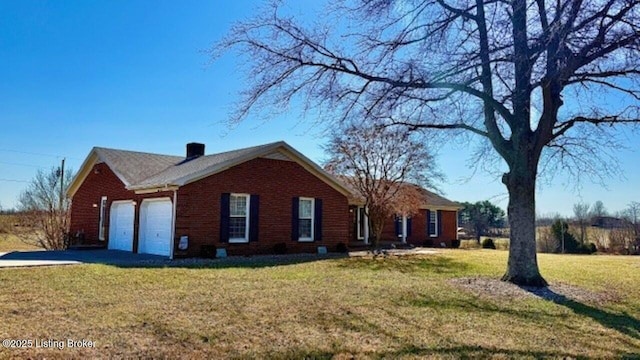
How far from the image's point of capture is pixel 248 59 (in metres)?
10.7

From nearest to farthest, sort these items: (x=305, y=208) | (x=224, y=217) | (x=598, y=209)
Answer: (x=224, y=217)
(x=305, y=208)
(x=598, y=209)

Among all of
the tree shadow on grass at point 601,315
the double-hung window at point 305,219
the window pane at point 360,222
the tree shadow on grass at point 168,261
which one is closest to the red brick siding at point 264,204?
the double-hung window at point 305,219

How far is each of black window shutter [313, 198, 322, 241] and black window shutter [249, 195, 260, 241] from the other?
286cm

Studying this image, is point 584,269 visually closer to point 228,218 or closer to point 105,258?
point 228,218

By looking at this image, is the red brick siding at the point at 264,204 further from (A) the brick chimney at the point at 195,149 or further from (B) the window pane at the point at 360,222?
(A) the brick chimney at the point at 195,149

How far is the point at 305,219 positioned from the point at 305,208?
454 millimetres

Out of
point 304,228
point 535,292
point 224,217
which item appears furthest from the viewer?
point 304,228

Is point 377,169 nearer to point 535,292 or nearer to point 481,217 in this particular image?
point 535,292

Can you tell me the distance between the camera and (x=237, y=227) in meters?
17.3

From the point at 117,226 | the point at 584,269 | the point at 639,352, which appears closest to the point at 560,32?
the point at 639,352

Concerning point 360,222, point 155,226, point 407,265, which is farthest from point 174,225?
point 360,222

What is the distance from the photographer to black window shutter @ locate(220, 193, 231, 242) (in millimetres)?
16703

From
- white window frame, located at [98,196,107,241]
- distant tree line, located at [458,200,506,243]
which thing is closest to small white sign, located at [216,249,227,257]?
white window frame, located at [98,196,107,241]

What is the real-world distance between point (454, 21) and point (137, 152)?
1681 centimetres
